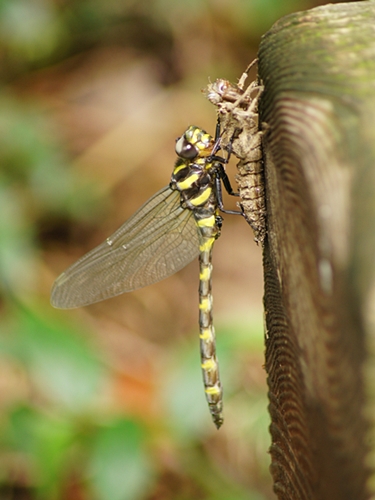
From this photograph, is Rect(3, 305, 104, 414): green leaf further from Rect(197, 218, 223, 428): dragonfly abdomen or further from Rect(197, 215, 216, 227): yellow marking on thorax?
Rect(197, 215, 216, 227): yellow marking on thorax

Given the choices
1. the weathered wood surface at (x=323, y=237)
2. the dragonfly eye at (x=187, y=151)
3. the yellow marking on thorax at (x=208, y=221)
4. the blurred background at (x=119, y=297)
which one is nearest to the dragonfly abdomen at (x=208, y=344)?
the yellow marking on thorax at (x=208, y=221)

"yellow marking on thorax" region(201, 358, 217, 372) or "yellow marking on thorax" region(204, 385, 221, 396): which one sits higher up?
"yellow marking on thorax" region(201, 358, 217, 372)

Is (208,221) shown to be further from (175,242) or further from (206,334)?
(206,334)

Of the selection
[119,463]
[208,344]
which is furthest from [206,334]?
[119,463]

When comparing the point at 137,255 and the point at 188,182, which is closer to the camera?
the point at 188,182

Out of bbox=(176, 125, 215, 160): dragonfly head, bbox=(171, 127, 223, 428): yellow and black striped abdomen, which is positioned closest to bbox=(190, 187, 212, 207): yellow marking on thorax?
bbox=(171, 127, 223, 428): yellow and black striped abdomen

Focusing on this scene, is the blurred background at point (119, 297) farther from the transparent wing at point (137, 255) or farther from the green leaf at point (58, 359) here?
the transparent wing at point (137, 255)

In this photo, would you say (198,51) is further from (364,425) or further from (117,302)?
(364,425)
